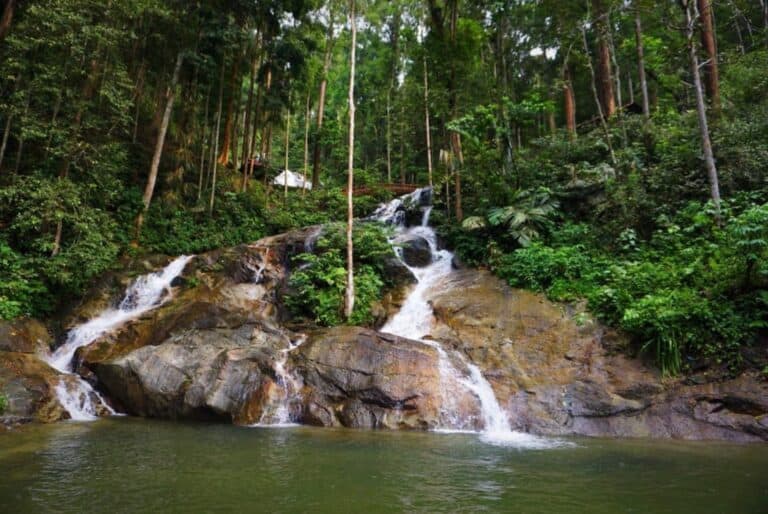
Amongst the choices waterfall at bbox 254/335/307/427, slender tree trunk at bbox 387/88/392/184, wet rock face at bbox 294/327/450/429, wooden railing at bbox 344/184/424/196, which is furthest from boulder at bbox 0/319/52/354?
slender tree trunk at bbox 387/88/392/184

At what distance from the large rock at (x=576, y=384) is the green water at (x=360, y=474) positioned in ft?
2.53

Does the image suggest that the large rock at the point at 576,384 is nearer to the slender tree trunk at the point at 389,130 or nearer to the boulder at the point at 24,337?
the boulder at the point at 24,337

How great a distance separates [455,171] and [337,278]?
22.7ft

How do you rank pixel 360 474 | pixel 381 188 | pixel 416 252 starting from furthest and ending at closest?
pixel 381 188
pixel 416 252
pixel 360 474

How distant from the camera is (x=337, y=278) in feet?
43.7

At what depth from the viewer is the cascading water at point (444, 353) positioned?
28.6 feet

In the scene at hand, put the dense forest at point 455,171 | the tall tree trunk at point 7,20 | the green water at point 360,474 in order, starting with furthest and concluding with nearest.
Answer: the tall tree trunk at point 7,20
the dense forest at point 455,171
the green water at point 360,474

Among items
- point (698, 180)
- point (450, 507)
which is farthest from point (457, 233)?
point (450, 507)

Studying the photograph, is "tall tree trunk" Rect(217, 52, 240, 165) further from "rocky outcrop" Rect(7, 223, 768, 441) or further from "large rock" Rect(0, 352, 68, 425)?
"large rock" Rect(0, 352, 68, 425)

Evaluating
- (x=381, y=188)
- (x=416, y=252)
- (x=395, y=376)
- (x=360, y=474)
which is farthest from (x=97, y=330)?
(x=381, y=188)

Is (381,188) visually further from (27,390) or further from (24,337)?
(27,390)

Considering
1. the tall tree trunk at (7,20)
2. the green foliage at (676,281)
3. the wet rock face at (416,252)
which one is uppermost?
the tall tree trunk at (7,20)

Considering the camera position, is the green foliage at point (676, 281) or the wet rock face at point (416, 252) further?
the wet rock face at point (416, 252)

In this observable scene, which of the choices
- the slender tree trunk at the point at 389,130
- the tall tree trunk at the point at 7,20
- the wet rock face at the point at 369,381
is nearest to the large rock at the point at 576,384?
the wet rock face at the point at 369,381
